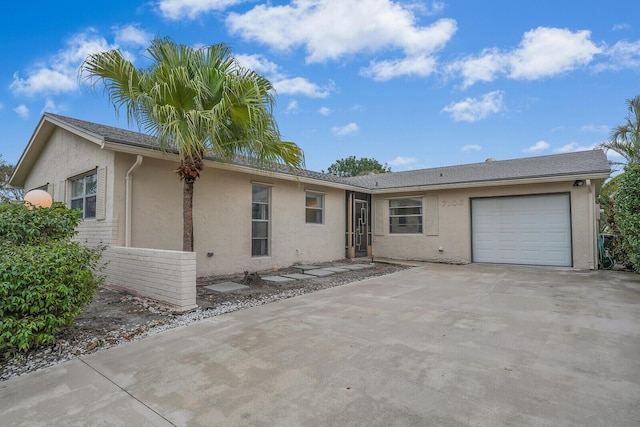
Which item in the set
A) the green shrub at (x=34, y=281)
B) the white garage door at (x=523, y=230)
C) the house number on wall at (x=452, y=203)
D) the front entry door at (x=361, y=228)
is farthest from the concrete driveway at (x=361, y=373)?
the front entry door at (x=361, y=228)

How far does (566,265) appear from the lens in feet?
31.9

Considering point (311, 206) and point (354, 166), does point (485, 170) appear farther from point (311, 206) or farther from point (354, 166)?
point (354, 166)

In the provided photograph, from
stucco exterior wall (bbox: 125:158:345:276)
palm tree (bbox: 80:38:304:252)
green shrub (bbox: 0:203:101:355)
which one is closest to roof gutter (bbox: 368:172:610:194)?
stucco exterior wall (bbox: 125:158:345:276)

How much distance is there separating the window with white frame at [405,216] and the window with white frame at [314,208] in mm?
3214

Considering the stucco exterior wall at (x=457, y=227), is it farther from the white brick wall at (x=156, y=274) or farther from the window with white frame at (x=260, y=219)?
the white brick wall at (x=156, y=274)

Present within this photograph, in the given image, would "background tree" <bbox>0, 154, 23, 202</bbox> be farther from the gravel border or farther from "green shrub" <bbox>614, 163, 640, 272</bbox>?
"green shrub" <bbox>614, 163, 640, 272</bbox>

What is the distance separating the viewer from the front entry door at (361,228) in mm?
12790

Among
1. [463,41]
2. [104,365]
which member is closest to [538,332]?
[104,365]

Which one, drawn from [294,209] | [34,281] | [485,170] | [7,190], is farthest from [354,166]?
[34,281]

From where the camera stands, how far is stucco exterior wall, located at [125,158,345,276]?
7.01 meters

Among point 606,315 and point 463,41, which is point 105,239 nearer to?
point 606,315

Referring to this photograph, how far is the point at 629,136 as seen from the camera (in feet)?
39.9

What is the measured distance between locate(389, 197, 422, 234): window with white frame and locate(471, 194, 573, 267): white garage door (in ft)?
6.30

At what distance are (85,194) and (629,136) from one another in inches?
707
